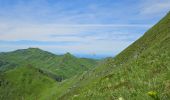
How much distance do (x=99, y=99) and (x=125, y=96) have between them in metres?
2.48

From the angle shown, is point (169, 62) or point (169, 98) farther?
point (169, 62)

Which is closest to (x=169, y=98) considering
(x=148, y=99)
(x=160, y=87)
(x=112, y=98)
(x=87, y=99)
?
(x=148, y=99)

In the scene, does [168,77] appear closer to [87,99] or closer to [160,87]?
[160,87]

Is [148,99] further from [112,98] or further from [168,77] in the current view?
[168,77]

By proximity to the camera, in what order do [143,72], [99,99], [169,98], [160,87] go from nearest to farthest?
[169,98] → [160,87] → [99,99] → [143,72]

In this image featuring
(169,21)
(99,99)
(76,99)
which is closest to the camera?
(99,99)

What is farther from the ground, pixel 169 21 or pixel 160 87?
pixel 169 21

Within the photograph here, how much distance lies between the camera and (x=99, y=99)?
14781mm

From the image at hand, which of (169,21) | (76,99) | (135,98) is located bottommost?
(76,99)

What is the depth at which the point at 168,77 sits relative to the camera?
15211 millimetres

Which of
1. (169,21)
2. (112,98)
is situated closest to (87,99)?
(112,98)

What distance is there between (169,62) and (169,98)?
12.5 m

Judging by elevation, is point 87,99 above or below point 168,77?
below

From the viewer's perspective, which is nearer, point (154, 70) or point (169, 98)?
point (169, 98)
